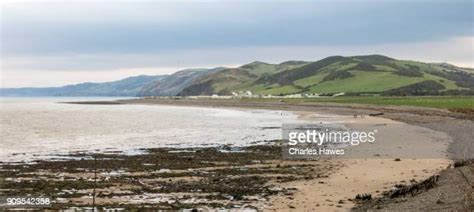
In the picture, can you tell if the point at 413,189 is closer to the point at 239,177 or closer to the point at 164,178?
the point at 239,177

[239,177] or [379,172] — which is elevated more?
[379,172]

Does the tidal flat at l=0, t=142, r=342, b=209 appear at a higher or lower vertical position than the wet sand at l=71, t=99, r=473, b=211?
lower

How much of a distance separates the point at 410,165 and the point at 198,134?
26968 millimetres

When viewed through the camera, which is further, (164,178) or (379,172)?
(379,172)

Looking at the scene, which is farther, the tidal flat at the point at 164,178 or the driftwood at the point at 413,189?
the tidal flat at the point at 164,178

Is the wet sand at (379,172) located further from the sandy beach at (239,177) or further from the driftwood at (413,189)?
the driftwood at (413,189)

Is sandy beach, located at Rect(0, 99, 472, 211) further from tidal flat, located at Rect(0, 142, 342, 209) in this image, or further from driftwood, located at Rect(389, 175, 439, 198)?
driftwood, located at Rect(389, 175, 439, 198)

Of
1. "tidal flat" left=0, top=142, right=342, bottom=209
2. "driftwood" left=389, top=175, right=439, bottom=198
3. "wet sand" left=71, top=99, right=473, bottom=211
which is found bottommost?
"tidal flat" left=0, top=142, right=342, bottom=209

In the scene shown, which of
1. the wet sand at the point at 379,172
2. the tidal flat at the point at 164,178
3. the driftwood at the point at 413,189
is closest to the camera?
the driftwood at the point at 413,189

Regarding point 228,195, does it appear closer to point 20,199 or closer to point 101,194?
point 101,194

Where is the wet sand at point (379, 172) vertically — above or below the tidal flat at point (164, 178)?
above

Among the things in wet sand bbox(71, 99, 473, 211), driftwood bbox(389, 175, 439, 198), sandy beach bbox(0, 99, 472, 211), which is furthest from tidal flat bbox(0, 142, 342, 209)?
driftwood bbox(389, 175, 439, 198)

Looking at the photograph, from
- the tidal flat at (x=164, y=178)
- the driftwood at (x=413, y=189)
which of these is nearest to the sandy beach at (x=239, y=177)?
the tidal flat at (x=164, y=178)

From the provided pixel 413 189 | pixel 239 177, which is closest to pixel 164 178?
pixel 239 177
